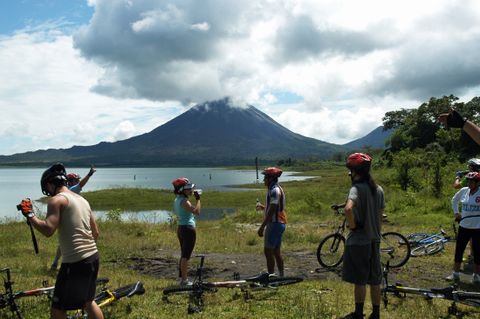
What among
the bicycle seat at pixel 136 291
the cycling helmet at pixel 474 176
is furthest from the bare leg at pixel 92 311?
the cycling helmet at pixel 474 176

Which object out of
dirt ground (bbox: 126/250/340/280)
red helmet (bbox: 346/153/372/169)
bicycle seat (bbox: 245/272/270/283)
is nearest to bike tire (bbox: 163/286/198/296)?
bicycle seat (bbox: 245/272/270/283)

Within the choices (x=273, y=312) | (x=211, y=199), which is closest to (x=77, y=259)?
(x=273, y=312)

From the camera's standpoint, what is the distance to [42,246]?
14539 millimetres

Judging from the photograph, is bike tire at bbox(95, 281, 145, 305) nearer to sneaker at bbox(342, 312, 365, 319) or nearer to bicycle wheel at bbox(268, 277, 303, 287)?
bicycle wheel at bbox(268, 277, 303, 287)

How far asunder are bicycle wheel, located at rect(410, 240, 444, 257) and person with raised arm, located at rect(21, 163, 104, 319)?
10.0m

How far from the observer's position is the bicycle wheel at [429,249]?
12453 millimetres

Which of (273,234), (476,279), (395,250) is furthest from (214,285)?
(395,250)

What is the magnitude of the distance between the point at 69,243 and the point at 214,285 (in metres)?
3.40

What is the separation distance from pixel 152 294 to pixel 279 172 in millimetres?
3302

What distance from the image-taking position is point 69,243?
16.2ft

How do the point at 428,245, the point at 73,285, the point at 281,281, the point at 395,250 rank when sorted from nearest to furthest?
the point at 73,285 < the point at 281,281 < the point at 395,250 < the point at 428,245

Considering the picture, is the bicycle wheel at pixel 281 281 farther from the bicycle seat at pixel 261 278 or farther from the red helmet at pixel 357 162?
the red helmet at pixel 357 162

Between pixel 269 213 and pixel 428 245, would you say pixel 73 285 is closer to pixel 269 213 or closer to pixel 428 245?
pixel 269 213

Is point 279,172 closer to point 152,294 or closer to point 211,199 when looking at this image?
point 152,294
